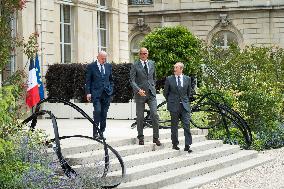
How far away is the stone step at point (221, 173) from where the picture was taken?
13053 millimetres

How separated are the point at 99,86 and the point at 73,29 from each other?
11.3 meters

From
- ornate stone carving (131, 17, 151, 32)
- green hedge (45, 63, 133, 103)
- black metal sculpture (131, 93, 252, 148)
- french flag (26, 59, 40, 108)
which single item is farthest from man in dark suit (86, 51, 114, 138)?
ornate stone carving (131, 17, 151, 32)

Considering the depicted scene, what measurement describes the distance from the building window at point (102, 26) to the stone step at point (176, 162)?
10896mm

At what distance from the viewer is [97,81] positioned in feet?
47.9

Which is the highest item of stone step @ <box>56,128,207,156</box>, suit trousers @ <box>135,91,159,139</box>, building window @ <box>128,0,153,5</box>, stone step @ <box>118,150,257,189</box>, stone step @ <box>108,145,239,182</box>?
building window @ <box>128,0,153,5</box>

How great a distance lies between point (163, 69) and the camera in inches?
1267

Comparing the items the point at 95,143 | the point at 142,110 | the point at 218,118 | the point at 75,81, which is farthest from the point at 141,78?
the point at 75,81

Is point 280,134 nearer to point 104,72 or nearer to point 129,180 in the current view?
point 104,72

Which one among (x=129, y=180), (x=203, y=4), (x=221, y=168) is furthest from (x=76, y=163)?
(x=203, y=4)

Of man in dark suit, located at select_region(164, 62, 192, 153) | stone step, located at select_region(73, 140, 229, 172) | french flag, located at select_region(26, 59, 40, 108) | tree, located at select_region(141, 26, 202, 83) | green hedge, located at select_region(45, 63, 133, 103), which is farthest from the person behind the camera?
tree, located at select_region(141, 26, 202, 83)

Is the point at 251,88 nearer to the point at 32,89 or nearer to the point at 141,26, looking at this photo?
the point at 32,89

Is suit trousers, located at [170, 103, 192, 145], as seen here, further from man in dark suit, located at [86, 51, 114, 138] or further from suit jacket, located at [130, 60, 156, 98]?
man in dark suit, located at [86, 51, 114, 138]

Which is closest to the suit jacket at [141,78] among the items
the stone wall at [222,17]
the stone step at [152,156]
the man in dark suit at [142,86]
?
the man in dark suit at [142,86]

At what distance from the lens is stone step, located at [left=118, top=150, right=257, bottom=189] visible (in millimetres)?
12234
